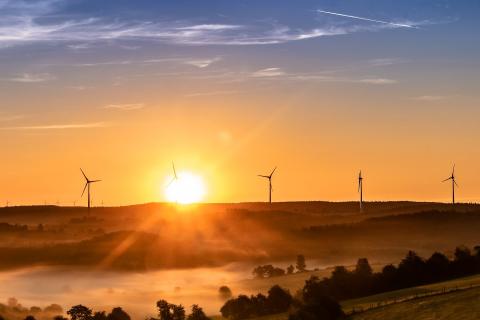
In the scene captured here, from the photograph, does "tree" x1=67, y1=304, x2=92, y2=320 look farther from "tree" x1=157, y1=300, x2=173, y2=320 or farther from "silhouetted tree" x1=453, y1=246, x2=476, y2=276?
"silhouetted tree" x1=453, y1=246, x2=476, y2=276

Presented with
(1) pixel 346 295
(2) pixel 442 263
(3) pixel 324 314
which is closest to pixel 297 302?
(3) pixel 324 314

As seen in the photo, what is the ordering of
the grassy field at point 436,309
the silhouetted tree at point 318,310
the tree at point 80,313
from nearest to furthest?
the grassy field at point 436,309
the silhouetted tree at point 318,310
the tree at point 80,313

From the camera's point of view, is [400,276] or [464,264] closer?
[400,276]

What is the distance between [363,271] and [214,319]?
99.6 ft

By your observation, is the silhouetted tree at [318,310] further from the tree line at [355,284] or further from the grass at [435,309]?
the tree line at [355,284]

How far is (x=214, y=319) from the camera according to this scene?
162 meters

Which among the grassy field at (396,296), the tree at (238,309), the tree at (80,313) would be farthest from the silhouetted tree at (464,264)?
the tree at (80,313)

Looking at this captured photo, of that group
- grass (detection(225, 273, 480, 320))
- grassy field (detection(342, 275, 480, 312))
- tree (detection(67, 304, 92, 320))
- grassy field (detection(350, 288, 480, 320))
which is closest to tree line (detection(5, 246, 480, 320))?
tree (detection(67, 304, 92, 320))

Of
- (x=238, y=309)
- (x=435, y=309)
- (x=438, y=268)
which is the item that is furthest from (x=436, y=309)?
(x=438, y=268)

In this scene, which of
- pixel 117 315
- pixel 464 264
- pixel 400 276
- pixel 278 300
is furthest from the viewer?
pixel 117 315

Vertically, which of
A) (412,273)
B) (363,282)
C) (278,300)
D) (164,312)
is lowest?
(164,312)

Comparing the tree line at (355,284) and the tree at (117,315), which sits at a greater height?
the tree line at (355,284)

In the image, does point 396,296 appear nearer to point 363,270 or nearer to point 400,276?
point 400,276

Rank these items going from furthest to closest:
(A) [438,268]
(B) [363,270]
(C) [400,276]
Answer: (B) [363,270] < (A) [438,268] < (C) [400,276]
